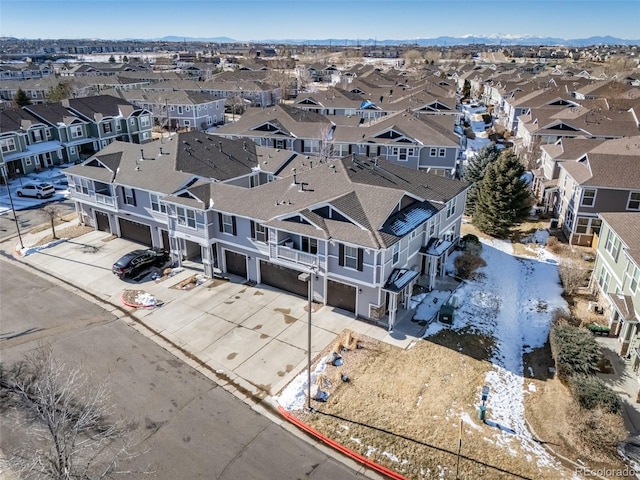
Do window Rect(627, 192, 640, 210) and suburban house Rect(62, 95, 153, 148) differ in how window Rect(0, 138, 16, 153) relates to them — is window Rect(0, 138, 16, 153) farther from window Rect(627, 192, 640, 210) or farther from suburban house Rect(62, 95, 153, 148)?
window Rect(627, 192, 640, 210)

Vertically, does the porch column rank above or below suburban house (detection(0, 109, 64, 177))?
below

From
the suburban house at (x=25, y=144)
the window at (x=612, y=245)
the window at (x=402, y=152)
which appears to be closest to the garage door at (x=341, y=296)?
the window at (x=612, y=245)

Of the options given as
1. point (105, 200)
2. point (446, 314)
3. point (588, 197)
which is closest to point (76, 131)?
point (105, 200)

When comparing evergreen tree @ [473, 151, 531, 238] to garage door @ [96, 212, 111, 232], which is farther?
garage door @ [96, 212, 111, 232]

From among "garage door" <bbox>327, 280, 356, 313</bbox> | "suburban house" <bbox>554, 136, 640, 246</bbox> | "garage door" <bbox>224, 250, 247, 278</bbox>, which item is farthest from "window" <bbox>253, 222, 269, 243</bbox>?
"suburban house" <bbox>554, 136, 640, 246</bbox>

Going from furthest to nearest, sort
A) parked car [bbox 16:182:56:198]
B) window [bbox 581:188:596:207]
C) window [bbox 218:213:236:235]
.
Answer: parked car [bbox 16:182:56:198] < window [bbox 581:188:596:207] < window [bbox 218:213:236:235]

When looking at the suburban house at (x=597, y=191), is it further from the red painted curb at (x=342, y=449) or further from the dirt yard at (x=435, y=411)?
the red painted curb at (x=342, y=449)
